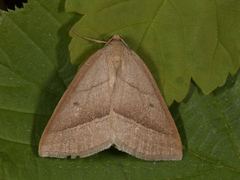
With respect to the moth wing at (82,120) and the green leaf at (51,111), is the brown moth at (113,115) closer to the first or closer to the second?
the moth wing at (82,120)

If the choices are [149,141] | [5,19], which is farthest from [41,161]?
[5,19]

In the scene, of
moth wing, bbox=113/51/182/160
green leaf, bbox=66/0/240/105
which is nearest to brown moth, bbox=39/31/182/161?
moth wing, bbox=113/51/182/160

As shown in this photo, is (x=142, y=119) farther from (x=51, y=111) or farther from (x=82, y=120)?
(x=51, y=111)


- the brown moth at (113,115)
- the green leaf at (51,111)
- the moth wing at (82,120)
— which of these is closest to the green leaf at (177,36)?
the brown moth at (113,115)

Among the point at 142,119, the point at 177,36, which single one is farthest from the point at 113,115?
the point at 177,36

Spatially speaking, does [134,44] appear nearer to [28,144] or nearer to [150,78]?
[150,78]

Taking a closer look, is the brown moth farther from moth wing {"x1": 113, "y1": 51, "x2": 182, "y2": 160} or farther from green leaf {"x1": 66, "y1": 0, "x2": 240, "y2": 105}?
green leaf {"x1": 66, "y1": 0, "x2": 240, "y2": 105}
